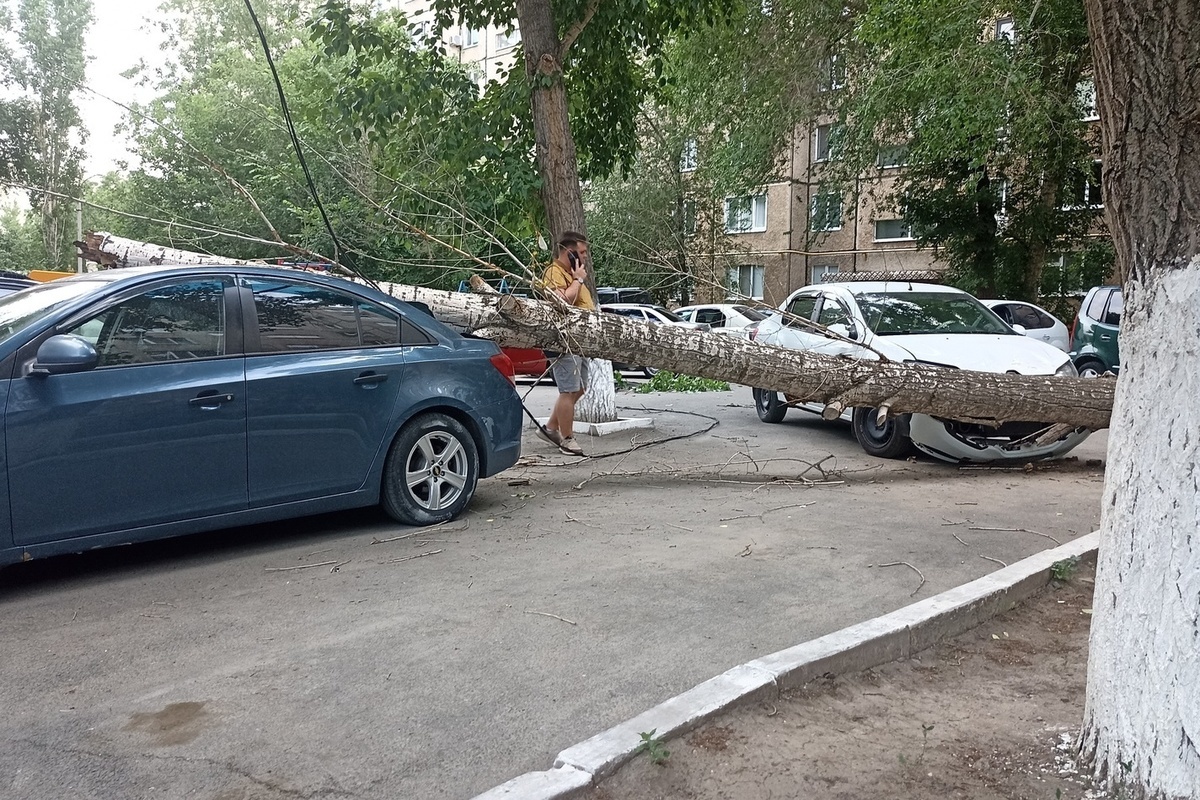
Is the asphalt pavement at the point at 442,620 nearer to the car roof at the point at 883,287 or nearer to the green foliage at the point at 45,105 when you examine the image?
the car roof at the point at 883,287

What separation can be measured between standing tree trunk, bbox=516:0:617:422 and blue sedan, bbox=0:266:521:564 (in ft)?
13.2

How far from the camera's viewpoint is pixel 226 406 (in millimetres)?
5551

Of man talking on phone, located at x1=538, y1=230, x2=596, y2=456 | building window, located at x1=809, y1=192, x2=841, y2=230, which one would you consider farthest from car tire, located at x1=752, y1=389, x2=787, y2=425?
building window, located at x1=809, y1=192, x2=841, y2=230

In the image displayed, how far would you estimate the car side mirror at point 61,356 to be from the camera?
4871 mm

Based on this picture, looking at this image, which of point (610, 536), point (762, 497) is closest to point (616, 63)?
point (762, 497)

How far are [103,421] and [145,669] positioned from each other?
1519 millimetres

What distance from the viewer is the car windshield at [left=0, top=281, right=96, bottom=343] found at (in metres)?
5.14

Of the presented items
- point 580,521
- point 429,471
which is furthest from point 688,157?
point 429,471

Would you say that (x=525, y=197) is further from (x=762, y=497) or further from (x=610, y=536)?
(x=610, y=536)

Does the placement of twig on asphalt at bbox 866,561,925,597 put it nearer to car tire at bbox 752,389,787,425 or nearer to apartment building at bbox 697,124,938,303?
car tire at bbox 752,389,787,425

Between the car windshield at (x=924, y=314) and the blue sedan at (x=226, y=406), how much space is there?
493cm

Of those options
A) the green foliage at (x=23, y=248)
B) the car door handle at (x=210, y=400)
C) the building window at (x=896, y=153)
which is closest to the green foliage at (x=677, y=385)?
the building window at (x=896, y=153)

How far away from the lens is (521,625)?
4.66m

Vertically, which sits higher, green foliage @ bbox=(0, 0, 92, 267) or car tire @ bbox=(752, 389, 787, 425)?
green foliage @ bbox=(0, 0, 92, 267)
